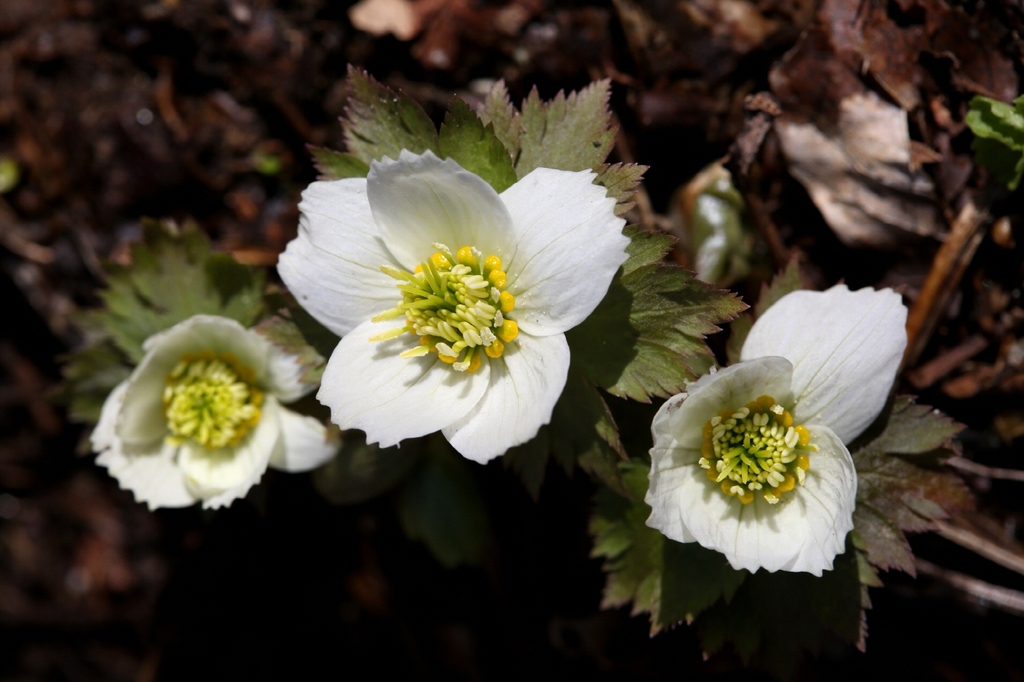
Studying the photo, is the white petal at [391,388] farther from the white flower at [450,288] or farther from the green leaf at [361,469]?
the green leaf at [361,469]

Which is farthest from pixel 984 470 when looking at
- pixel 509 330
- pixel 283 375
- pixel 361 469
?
pixel 283 375

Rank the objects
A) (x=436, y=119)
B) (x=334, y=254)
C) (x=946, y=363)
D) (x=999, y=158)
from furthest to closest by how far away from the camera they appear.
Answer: (x=436, y=119) < (x=946, y=363) < (x=999, y=158) < (x=334, y=254)

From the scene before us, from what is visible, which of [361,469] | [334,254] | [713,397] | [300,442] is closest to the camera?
[713,397]

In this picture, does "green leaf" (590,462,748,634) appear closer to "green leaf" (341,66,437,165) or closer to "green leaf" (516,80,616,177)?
"green leaf" (516,80,616,177)

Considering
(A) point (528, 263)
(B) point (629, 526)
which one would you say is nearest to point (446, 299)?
(A) point (528, 263)

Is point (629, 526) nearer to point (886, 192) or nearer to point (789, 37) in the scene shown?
point (886, 192)

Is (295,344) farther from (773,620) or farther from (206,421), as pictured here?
(773,620)

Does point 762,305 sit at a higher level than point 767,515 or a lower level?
higher
